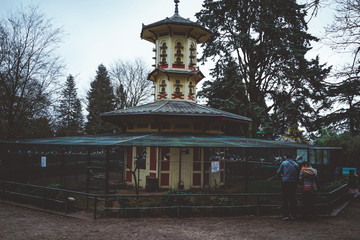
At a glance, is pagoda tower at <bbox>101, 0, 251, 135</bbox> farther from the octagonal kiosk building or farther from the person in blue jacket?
the person in blue jacket

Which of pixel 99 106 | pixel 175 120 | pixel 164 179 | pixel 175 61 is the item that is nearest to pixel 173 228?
pixel 164 179

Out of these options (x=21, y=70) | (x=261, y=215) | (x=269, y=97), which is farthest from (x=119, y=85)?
(x=261, y=215)

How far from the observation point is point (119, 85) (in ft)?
110

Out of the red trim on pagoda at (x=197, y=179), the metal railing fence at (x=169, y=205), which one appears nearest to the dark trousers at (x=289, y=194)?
the metal railing fence at (x=169, y=205)

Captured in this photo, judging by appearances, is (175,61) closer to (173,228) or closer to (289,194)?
(289,194)

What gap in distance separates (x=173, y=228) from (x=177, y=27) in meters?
13.8

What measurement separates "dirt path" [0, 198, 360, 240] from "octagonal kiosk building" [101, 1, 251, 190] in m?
3.13

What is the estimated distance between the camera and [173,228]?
7.55 m

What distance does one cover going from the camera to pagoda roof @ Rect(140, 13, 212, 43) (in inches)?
660

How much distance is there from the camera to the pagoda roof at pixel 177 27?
16766mm

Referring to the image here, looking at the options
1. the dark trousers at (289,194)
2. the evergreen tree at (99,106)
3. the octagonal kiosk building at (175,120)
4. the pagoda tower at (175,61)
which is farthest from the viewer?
the evergreen tree at (99,106)

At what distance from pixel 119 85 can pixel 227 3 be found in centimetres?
1844

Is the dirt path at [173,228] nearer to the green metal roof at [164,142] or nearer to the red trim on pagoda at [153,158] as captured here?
the green metal roof at [164,142]

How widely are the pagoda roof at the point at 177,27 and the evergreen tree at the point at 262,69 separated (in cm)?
363
